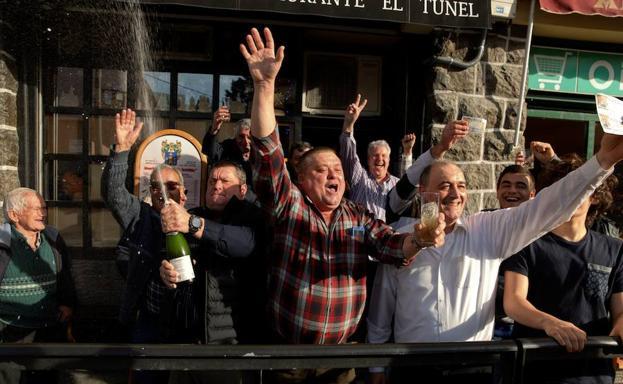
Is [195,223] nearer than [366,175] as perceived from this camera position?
Yes

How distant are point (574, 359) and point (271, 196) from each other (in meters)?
1.27

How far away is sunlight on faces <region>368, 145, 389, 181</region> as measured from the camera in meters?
4.27

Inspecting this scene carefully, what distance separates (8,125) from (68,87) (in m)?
0.70

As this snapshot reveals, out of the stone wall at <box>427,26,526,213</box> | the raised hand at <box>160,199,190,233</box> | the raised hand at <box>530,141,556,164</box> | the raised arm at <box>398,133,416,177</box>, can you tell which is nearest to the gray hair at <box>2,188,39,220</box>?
the raised hand at <box>160,199,190,233</box>

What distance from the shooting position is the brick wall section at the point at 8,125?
14.8ft

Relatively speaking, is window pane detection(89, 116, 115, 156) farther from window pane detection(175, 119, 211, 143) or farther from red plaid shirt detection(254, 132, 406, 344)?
red plaid shirt detection(254, 132, 406, 344)

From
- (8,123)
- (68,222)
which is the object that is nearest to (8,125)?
(8,123)

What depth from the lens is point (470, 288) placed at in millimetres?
2221

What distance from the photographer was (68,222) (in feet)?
16.6

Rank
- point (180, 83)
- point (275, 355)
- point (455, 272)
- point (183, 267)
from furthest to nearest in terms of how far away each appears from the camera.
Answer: point (180, 83)
point (455, 272)
point (183, 267)
point (275, 355)

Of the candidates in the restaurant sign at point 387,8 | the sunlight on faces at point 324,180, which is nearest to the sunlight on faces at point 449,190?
the sunlight on faces at point 324,180

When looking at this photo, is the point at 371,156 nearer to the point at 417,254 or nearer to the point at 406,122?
the point at 406,122

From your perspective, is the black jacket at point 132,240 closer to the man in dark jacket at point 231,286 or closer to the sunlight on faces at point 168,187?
the sunlight on faces at point 168,187

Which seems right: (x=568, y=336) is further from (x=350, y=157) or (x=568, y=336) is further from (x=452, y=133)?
(x=350, y=157)
